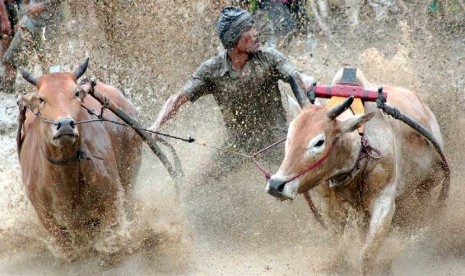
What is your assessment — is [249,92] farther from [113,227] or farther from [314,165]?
[314,165]

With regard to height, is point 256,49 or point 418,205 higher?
point 256,49

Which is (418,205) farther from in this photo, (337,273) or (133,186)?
(133,186)

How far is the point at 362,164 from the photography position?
22.6 feet

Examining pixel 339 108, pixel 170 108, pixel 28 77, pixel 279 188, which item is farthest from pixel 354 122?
pixel 28 77

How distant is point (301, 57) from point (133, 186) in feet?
12.0

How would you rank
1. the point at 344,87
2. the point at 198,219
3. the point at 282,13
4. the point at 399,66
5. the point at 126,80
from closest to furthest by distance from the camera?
the point at 344,87
the point at 198,219
the point at 399,66
the point at 126,80
the point at 282,13

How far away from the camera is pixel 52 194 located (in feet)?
24.4

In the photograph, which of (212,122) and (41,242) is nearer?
(41,242)

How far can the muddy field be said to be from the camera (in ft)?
26.1

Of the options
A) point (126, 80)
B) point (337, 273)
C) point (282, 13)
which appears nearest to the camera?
point (337, 273)

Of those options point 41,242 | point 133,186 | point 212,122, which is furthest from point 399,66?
point 41,242

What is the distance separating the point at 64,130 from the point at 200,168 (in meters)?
1.94

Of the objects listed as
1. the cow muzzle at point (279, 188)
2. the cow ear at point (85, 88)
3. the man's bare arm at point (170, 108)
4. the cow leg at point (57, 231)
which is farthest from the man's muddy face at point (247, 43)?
the cow muzzle at point (279, 188)

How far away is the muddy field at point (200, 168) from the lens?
7941mm
